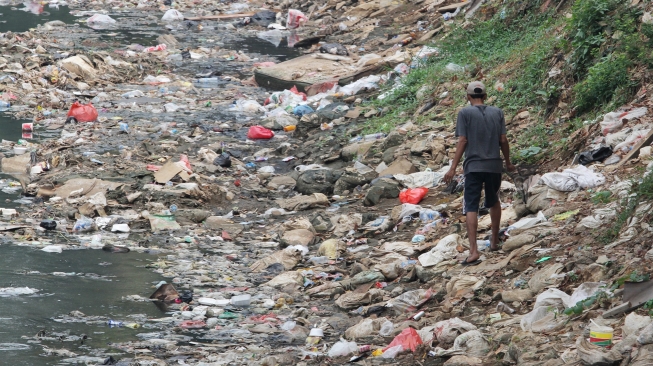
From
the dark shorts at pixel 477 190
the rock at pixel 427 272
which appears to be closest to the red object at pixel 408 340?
the rock at pixel 427 272

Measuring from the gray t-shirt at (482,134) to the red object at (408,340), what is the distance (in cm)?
131

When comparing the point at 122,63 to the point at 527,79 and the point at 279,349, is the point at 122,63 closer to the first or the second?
the point at 527,79

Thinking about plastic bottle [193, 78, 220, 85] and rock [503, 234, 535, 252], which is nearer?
rock [503, 234, 535, 252]

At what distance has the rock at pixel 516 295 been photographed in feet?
16.8

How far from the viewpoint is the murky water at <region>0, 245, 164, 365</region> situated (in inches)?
207

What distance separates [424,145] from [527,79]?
1.30 metres

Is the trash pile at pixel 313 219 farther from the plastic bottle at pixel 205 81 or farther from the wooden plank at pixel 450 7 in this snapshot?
the wooden plank at pixel 450 7

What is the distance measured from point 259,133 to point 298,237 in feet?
12.7

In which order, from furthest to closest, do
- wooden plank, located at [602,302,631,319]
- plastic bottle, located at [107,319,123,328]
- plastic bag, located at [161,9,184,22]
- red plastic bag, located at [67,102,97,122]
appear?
plastic bag, located at [161,9,184,22] → red plastic bag, located at [67,102,97,122] → plastic bottle, located at [107,319,123,328] → wooden plank, located at [602,302,631,319]

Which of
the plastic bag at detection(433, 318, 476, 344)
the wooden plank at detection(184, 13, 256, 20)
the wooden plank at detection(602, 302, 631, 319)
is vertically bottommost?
the wooden plank at detection(184, 13, 256, 20)

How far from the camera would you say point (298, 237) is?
289 inches

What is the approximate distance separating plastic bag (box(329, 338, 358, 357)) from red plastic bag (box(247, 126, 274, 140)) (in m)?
6.10

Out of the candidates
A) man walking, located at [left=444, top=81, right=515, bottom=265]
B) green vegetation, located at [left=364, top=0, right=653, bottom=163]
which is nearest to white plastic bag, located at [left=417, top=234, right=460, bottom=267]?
man walking, located at [left=444, top=81, right=515, bottom=265]

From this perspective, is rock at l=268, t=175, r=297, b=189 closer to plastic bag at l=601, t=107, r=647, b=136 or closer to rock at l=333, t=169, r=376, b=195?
rock at l=333, t=169, r=376, b=195
